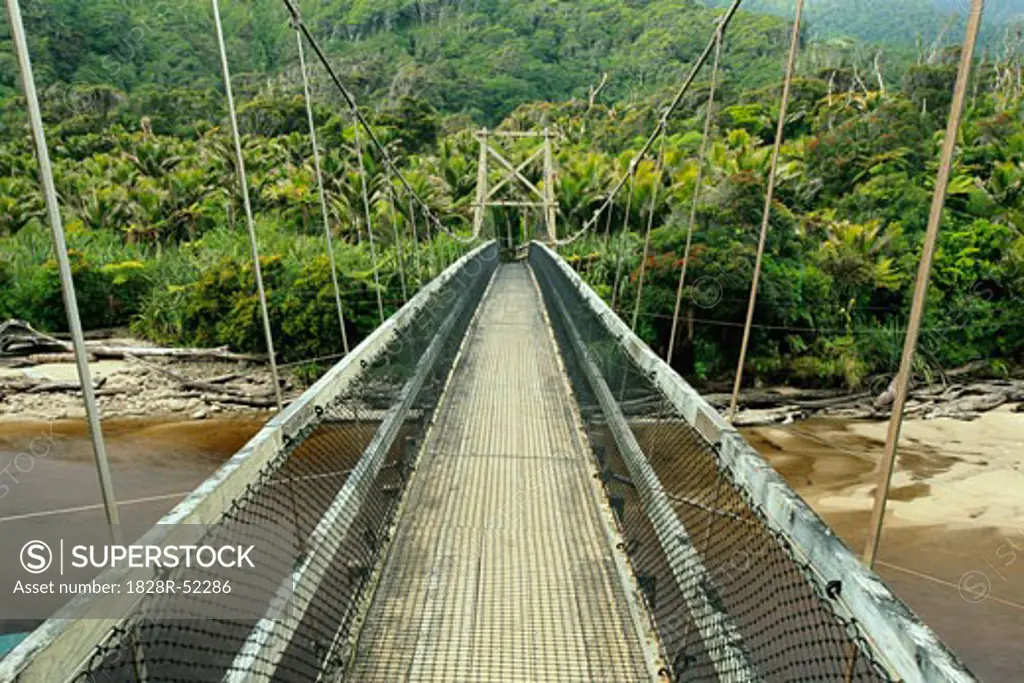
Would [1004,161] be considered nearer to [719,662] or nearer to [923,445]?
[923,445]

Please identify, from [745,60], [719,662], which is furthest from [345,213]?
[745,60]

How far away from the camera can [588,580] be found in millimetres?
1986

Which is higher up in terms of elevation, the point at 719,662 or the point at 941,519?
the point at 719,662

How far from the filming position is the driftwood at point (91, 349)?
1570 centimetres

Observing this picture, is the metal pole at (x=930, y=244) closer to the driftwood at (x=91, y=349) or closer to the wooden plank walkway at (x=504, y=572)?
the wooden plank walkway at (x=504, y=572)

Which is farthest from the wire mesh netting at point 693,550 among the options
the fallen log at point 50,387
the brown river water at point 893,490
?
the fallen log at point 50,387

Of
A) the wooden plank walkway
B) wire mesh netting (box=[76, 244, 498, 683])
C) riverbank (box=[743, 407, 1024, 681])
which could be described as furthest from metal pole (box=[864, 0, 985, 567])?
riverbank (box=[743, 407, 1024, 681])

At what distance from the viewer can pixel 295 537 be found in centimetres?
173

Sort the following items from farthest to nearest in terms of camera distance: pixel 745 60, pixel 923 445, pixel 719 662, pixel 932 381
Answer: pixel 745 60 < pixel 932 381 < pixel 923 445 < pixel 719 662

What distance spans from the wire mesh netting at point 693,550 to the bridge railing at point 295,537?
0.72 metres

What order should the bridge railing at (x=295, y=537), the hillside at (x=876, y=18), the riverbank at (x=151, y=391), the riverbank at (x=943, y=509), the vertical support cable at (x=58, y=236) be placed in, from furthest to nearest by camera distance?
1. the hillside at (x=876, y=18)
2. the riverbank at (x=151, y=391)
3. the riverbank at (x=943, y=509)
4. the vertical support cable at (x=58, y=236)
5. the bridge railing at (x=295, y=537)

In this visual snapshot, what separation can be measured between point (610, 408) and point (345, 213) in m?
15.2

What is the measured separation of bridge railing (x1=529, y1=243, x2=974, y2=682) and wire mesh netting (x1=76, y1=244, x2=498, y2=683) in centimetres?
73

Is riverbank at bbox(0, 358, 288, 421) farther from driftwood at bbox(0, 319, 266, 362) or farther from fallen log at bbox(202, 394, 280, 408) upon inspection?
driftwood at bbox(0, 319, 266, 362)
